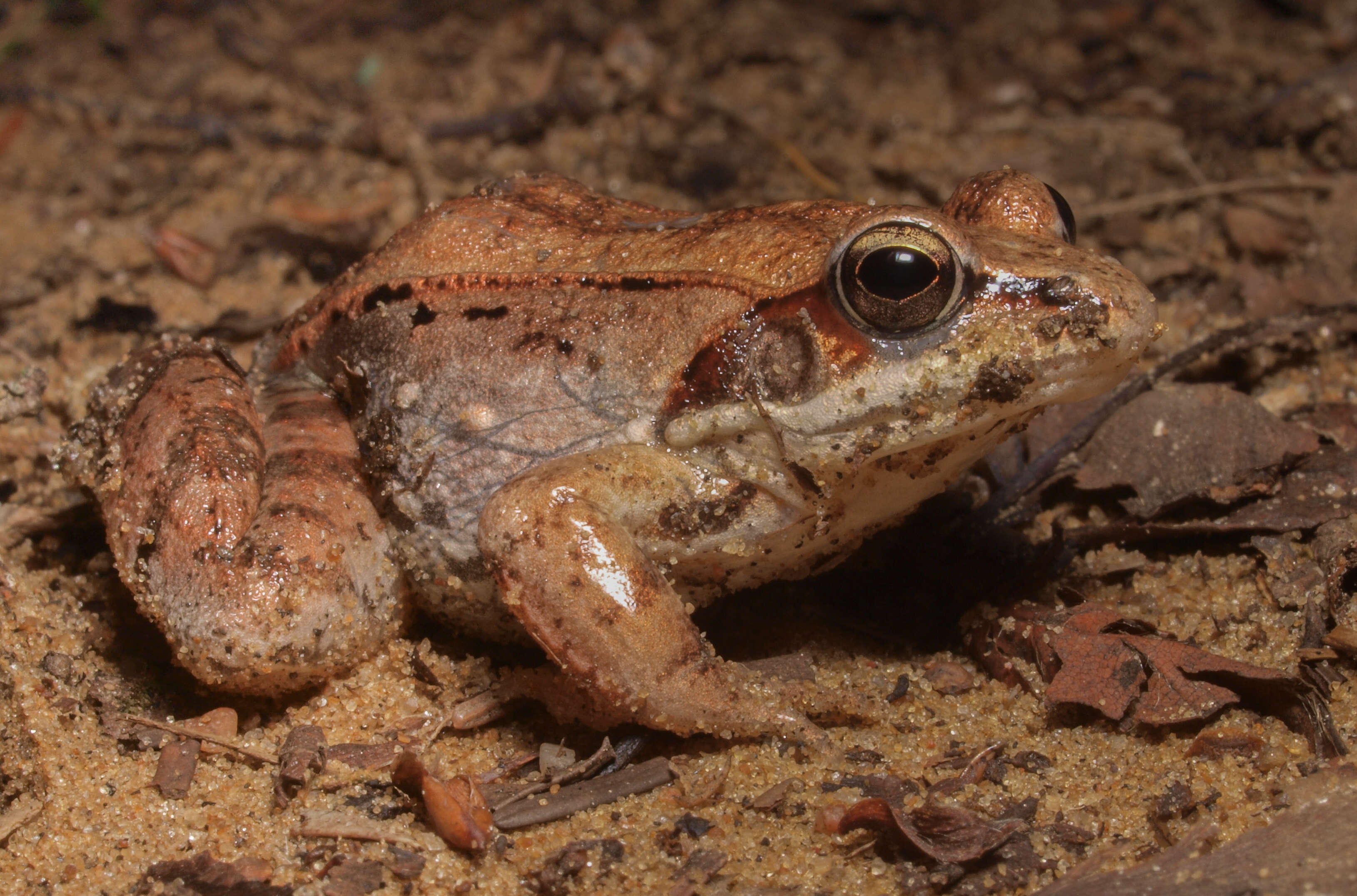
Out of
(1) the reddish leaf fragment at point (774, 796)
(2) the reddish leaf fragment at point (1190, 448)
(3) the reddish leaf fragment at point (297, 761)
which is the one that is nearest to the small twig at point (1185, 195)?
(2) the reddish leaf fragment at point (1190, 448)

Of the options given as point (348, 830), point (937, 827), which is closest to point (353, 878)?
point (348, 830)

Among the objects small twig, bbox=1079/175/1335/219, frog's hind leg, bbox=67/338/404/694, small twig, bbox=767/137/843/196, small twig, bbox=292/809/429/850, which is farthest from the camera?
small twig, bbox=767/137/843/196

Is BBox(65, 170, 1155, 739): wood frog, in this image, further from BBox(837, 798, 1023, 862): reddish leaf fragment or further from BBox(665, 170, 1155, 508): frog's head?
BBox(837, 798, 1023, 862): reddish leaf fragment

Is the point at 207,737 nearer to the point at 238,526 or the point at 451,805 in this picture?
the point at 238,526

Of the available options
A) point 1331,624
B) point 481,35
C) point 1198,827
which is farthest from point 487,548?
point 481,35

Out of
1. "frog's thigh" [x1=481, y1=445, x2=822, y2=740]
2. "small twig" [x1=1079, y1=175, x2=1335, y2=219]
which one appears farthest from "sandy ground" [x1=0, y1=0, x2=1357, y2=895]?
"frog's thigh" [x1=481, y1=445, x2=822, y2=740]

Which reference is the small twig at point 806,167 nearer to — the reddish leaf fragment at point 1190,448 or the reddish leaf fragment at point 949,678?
the reddish leaf fragment at point 1190,448
